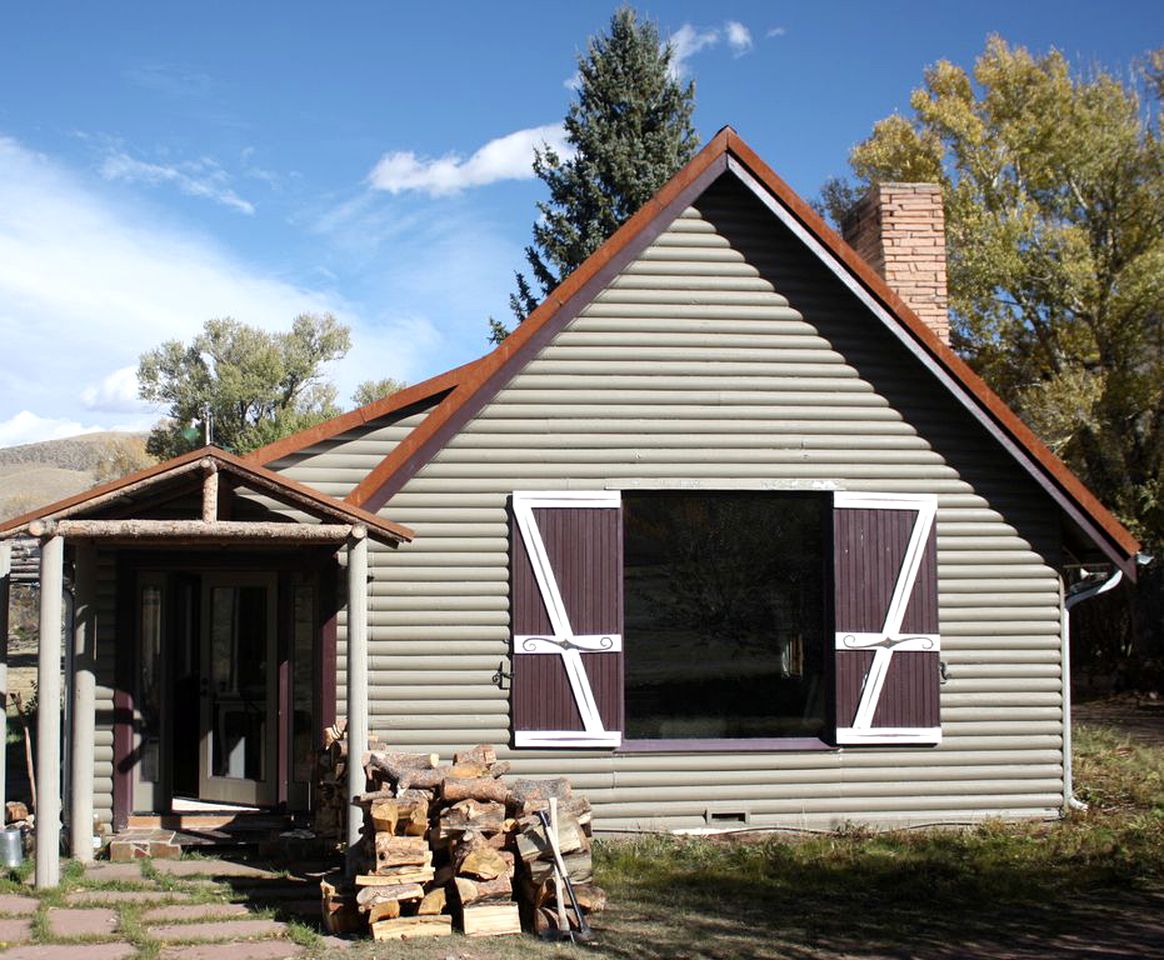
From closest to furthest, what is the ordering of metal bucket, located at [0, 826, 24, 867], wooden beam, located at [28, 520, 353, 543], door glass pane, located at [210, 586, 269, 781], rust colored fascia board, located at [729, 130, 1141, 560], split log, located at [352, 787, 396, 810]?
split log, located at [352, 787, 396, 810], wooden beam, located at [28, 520, 353, 543], metal bucket, located at [0, 826, 24, 867], rust colored fascia board, located at [729, 130, 1141, 560], door glass pane, located at [210, 586, 269, 781]

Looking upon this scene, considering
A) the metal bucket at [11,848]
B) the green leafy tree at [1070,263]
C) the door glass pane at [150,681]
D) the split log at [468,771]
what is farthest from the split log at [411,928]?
the green leafy tree at [1070,263]

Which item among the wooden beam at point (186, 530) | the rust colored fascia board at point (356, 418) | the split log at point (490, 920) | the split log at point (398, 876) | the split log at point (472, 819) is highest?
the rust colored fascia board at point (356, 418)

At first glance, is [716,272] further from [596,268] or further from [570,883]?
[570,883]

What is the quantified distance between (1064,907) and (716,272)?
5.42 metres

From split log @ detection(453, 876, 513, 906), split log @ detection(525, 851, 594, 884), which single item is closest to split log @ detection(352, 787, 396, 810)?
split log @ detection(453, 876, 513, 906)

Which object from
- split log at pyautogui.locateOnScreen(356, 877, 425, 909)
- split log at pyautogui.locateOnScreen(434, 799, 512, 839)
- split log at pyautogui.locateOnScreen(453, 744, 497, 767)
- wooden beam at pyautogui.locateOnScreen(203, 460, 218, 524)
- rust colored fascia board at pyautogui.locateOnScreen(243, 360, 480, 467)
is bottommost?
split log at pyautogui.locateOnScreen(356, 877, 425, 909)

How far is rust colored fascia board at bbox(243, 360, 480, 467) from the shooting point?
10172mm

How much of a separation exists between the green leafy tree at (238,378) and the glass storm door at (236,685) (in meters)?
35.8

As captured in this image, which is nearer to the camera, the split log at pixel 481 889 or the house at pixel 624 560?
the split log at pixel 481 889

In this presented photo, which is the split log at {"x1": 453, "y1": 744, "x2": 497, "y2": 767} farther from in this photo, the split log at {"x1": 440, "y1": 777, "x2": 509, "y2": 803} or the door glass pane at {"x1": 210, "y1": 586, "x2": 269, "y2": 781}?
the door glass pane at {"x1": 210, "y1": 586, "x2": 269, "y2": 781}

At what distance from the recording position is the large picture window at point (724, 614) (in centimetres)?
1049

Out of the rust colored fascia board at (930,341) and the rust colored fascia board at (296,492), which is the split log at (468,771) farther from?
the rust colored fascia board at (930,341)

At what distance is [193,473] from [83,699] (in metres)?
2.13

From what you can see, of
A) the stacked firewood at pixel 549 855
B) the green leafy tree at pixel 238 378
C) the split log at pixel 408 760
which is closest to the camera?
the stacked firewood at pixel 549 855
